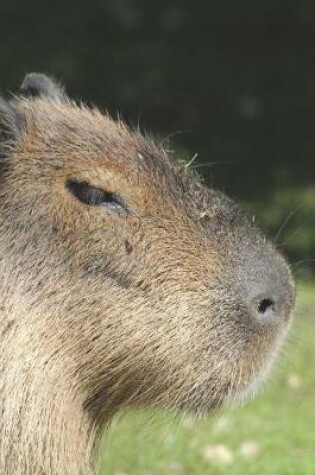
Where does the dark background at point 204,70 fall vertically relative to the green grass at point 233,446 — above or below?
above

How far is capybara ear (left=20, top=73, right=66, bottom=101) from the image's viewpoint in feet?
13.7

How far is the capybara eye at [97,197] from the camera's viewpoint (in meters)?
3.61

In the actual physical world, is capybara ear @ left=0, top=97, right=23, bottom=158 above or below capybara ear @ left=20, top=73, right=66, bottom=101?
below

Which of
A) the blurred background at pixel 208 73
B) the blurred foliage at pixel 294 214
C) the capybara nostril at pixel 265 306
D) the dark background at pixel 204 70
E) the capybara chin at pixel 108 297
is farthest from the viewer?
the dark background at pixel 204 70

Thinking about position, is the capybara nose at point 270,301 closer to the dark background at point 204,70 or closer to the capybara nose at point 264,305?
the capybara nose at point 264,305

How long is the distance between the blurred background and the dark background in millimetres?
13

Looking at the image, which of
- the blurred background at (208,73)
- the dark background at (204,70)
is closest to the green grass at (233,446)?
the blurred background at (208,73)

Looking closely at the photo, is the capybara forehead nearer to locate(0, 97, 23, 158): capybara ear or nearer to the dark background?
locate(0, 97, 23, 158): capybara ear

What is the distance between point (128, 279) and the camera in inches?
141

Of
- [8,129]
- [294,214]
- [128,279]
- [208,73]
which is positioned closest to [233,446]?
[128,279]

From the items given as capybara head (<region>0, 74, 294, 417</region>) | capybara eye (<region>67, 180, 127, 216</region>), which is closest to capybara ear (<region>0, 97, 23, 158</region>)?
capybara head (<region>0, 74, 294, 417</region>)

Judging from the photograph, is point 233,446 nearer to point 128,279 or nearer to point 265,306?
point 265,306

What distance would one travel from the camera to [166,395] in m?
3.67

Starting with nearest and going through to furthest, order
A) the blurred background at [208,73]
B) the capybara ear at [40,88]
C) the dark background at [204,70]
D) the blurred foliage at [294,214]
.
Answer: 1. the capybara ear at [40,88]
2. the blurred foliage at [294,214]
3. the blurred background at [208,73]
4. the dark background at [204,70]
